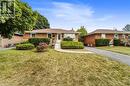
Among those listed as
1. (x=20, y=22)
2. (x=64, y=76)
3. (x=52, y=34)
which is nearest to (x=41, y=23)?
(x=52, y=34)

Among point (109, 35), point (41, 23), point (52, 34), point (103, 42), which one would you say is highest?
point (41, 23)

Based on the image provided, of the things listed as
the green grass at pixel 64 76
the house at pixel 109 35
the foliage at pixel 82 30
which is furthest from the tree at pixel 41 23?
the green grass at pixel 64 76

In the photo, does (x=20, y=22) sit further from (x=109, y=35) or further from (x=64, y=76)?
(x=109, y=35)

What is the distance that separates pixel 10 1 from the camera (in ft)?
50.5

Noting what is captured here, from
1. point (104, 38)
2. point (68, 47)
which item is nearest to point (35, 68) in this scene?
point (68, 47)

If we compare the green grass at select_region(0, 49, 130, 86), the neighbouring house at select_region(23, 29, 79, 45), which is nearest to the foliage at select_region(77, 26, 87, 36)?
the neighbouring house at select_region(23, 29, 79, 45)

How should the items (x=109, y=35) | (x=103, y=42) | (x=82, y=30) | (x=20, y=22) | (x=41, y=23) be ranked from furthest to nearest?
(x=41, y=23)
(x=82, y=30)
(x=109, y=35)
(x=103, y=42)
(x=20, y=22)

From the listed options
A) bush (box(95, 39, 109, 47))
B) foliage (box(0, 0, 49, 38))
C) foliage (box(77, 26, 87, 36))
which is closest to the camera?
foliage (box(0, 0, 49, 38))

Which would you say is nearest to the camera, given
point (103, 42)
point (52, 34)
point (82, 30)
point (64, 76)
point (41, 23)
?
point (64, 76)

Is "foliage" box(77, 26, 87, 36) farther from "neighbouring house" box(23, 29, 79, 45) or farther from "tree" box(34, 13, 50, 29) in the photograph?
"neighbouring house" box(23, 29, 79, 45)

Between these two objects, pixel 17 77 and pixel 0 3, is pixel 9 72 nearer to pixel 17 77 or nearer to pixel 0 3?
pixel 17 77

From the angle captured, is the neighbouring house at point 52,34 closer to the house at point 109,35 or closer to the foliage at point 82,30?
the house at point 109,35

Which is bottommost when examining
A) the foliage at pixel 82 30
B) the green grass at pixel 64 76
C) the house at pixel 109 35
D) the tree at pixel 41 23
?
the green grass at pixel 64 76

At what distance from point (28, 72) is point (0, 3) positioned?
5.65 m
